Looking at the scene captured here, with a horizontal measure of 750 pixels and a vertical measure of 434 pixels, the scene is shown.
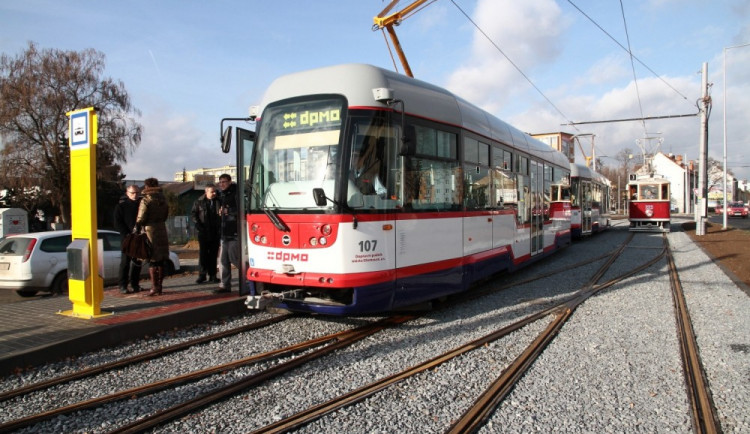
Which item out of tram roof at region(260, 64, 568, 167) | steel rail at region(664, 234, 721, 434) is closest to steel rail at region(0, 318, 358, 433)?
tram roof at region(260, 64, 568, 167)

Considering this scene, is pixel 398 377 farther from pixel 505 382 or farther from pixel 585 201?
pixel 585 201

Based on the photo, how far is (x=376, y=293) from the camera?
5801 mm

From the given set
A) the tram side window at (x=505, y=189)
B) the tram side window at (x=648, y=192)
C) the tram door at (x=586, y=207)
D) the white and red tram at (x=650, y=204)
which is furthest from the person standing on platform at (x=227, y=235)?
the tram side window at (x=648, y=192)

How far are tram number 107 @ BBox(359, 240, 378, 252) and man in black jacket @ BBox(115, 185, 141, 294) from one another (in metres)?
4.13

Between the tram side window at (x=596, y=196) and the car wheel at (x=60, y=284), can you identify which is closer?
the car wheel at (x=60, y=284)

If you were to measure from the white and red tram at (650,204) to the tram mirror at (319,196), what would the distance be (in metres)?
24.1

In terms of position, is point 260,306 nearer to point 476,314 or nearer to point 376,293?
point 376,293

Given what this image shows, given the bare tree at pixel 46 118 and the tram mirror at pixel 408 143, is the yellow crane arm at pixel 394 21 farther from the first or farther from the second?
the bare tree at pixel 46 118

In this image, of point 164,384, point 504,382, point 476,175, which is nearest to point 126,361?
point 164,384

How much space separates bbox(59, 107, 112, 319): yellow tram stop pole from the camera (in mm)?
6316

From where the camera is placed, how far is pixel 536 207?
36.7 feet

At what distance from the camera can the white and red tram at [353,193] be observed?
5676 mm

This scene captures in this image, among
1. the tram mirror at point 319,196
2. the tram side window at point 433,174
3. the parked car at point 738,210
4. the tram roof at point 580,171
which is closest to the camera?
the tram mirror at point 319,196

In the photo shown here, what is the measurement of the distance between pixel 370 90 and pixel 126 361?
3.93 m
